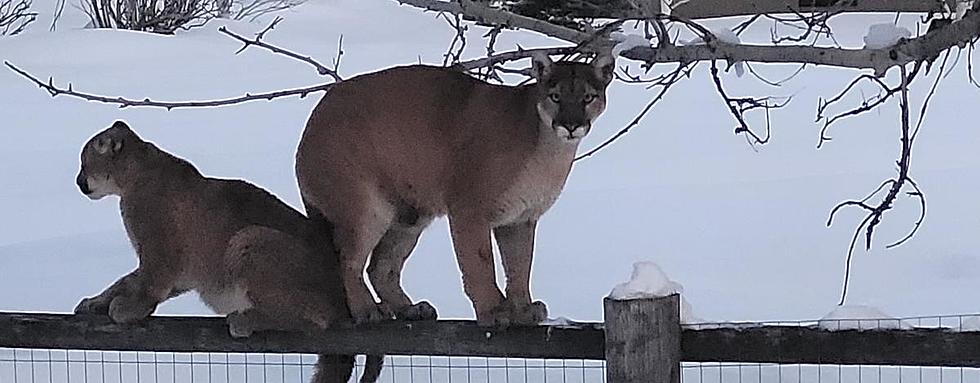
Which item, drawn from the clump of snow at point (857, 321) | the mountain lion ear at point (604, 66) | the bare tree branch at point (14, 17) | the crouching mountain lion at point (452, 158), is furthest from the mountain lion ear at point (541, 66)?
the bare tree branch at point (14, 17)

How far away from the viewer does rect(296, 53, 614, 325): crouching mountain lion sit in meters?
4.02

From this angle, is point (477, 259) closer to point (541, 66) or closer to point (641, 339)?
point (541, 66)

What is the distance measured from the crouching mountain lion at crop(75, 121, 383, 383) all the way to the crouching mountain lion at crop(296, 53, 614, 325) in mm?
119

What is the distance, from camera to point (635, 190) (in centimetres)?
859

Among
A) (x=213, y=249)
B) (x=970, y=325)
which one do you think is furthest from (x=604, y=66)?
(x=213, y=249)

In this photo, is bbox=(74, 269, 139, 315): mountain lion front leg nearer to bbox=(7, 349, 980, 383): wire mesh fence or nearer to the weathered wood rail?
the weathered wood rail

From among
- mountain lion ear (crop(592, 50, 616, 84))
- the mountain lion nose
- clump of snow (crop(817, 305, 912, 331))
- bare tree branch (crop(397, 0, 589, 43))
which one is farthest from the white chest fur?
the mountain lion nose

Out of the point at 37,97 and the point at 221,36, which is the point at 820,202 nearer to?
the point at 37,97

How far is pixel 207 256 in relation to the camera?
171 inches

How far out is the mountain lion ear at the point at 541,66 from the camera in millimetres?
4004

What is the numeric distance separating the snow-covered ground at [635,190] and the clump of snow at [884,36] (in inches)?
96.8

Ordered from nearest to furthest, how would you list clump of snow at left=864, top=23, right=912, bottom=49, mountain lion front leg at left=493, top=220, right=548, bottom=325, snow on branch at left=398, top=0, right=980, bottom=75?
snow on branch at left=398, top=0, right=980, bottom=75 < clump of snow at left=864, top=23, right=912, bottom=49 < mountain lion front leg at left=493, top=220, right=548, bottom=325

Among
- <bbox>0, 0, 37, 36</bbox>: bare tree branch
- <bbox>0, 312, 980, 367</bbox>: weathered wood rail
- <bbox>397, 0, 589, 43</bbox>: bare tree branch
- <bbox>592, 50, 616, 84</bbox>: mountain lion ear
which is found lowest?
<bbox>0, 312, 980, 367</bbox>: weathered wood rail

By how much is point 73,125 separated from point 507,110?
7008mm
